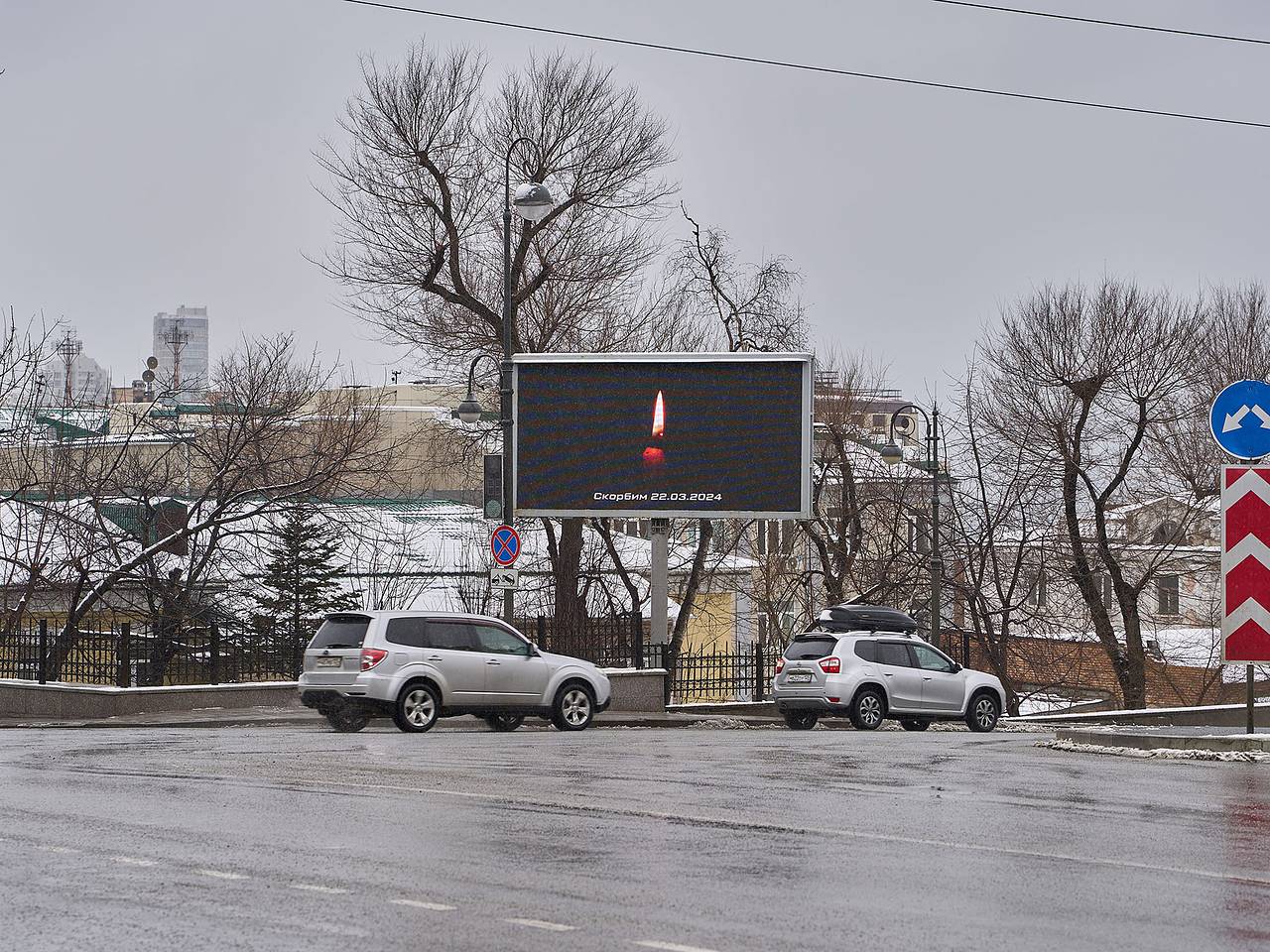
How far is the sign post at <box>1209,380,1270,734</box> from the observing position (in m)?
14.5

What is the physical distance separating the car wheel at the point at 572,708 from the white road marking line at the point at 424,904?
15.3 meters

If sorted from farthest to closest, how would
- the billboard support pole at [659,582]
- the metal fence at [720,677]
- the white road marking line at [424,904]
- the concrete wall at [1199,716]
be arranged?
the metal fence at [720,677] → the billboard support pole at [659,582] → the concrete wall at [1199,716] → the white road marking line at [424,904]

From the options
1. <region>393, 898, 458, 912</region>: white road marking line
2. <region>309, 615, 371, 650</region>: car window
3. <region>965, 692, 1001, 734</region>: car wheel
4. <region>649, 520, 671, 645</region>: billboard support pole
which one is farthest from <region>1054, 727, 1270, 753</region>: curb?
<region>649, 520, 671, 645</region>: billboard support pole

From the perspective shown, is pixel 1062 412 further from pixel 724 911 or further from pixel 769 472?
pixel 724 911

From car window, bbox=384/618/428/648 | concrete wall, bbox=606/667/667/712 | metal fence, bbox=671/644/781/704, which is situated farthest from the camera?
metal fence, bbox=671/644/781/704

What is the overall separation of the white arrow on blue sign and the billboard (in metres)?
15.2

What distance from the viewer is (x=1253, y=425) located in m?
14.6

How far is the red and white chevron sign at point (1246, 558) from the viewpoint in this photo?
1451 centimetres

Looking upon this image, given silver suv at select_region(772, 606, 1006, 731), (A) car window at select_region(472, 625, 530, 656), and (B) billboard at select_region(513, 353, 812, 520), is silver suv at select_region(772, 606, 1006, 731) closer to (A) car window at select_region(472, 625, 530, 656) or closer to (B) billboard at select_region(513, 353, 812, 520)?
(B) billboard at select_region(513, 353, 812, 520)

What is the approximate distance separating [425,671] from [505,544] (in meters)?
6.13

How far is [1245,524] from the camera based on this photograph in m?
14.7

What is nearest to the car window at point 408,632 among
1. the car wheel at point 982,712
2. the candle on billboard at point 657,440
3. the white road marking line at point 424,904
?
the candle on billboard at point 657,440

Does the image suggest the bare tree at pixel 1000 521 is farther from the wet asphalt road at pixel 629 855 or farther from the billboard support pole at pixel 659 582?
the wet asphalt road at pixel 629 855

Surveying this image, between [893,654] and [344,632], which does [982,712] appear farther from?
[344,632]
